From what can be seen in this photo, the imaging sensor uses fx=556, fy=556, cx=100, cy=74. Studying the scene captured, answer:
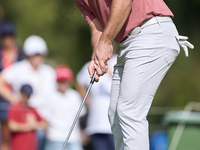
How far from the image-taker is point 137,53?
405cm

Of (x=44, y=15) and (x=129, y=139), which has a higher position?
(x=129, y=139)

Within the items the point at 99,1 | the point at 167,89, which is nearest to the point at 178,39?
the point at 99,1

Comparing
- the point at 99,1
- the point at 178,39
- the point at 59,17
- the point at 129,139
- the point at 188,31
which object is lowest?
the point at 188,31

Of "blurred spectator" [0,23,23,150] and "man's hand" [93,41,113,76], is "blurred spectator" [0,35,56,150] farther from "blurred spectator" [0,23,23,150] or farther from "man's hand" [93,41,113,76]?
"man's hand" [93,41,113,76]

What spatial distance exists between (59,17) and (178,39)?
15.2m

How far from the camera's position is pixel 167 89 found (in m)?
16.4

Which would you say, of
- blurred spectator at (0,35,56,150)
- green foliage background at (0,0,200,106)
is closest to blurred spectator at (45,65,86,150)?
blurred spectator at (0,35,56,150)

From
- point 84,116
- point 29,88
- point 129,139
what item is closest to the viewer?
point 129,139

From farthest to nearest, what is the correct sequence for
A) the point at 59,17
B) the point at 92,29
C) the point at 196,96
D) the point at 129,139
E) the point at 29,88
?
1. the point at 59,17
2. the point at 196,96
3. the point at 29,88
4. the point at 92,29
5. the point at 129,139

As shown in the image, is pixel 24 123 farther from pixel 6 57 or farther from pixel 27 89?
pixel 6 57

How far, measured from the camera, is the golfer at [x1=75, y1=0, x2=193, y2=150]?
3990 mm

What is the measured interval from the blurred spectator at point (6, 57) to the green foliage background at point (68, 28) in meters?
8.63

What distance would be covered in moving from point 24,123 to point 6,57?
41.4 inches

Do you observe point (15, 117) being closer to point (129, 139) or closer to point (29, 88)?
point (29, 88)
